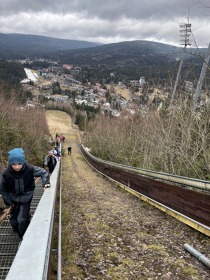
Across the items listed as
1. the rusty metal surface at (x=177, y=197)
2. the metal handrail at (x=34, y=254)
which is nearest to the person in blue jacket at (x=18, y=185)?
the metal handrail at (x=34, y=254)

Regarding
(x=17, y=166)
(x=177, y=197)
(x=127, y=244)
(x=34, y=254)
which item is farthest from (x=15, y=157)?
(x=177, y=197)

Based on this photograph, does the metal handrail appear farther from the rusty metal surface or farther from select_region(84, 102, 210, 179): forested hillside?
select_region(84, 102, 210, 179): forested hillside

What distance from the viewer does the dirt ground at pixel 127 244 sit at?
4996 mm

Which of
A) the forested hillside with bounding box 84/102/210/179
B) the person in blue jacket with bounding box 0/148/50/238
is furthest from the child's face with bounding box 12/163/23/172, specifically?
the forested hillside with bounding box 84/102/210/179

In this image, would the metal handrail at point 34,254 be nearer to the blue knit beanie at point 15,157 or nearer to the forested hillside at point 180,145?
the blue knit beanie at point 15,157

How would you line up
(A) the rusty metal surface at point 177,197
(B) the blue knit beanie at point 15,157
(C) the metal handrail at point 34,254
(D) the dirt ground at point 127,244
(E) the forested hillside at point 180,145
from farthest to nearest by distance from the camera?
(E) the forested hillside at point 180,145, (A) the rusty metal surface at point 177,197, (D) the dirt ground at point 127,244, (B) the blue knit beanie at point 15,157, (C) the metal handrail at point 34,254

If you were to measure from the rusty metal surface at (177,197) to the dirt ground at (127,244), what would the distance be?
356 millimetres

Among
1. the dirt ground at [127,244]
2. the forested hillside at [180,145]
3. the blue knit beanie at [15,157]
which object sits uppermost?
the blue knit beanie at [15,157]

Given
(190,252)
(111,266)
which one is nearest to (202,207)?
(190,252)

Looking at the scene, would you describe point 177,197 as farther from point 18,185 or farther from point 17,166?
point 17,166

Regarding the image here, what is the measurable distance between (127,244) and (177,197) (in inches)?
98.7

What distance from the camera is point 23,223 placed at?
213 inches

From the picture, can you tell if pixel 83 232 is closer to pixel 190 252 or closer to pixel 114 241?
pixel 114 241

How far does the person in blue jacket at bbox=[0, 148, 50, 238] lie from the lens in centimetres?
493
